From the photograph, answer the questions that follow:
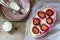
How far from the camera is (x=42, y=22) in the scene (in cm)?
89

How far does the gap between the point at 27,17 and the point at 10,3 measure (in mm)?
108

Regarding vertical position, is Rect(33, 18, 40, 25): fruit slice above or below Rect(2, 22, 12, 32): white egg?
above

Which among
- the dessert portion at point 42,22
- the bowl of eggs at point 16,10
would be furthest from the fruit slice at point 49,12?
the bowl of eggs at point 16,10

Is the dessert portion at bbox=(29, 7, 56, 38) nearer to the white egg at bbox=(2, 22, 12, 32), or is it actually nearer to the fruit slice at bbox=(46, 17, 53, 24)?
the fruit slice at bbox=(46, 17, 53, 24)

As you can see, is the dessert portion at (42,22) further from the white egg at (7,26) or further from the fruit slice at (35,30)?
the white egg at (7,26)

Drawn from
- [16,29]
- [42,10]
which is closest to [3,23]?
[16,29]

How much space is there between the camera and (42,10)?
0.89 meters

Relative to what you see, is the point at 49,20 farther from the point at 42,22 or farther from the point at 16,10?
the point at 16,10

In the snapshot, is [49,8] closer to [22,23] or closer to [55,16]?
[55,16]

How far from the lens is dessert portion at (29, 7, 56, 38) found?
2.86 ft

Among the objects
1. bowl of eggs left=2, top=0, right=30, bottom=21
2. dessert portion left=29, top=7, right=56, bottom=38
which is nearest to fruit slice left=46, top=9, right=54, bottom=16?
dessert portion left=29, top=7, right=56, bottom=38

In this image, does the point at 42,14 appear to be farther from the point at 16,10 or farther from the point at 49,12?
the point at 16,10

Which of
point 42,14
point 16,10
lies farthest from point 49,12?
point 16,10

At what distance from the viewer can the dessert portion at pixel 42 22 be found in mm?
873
